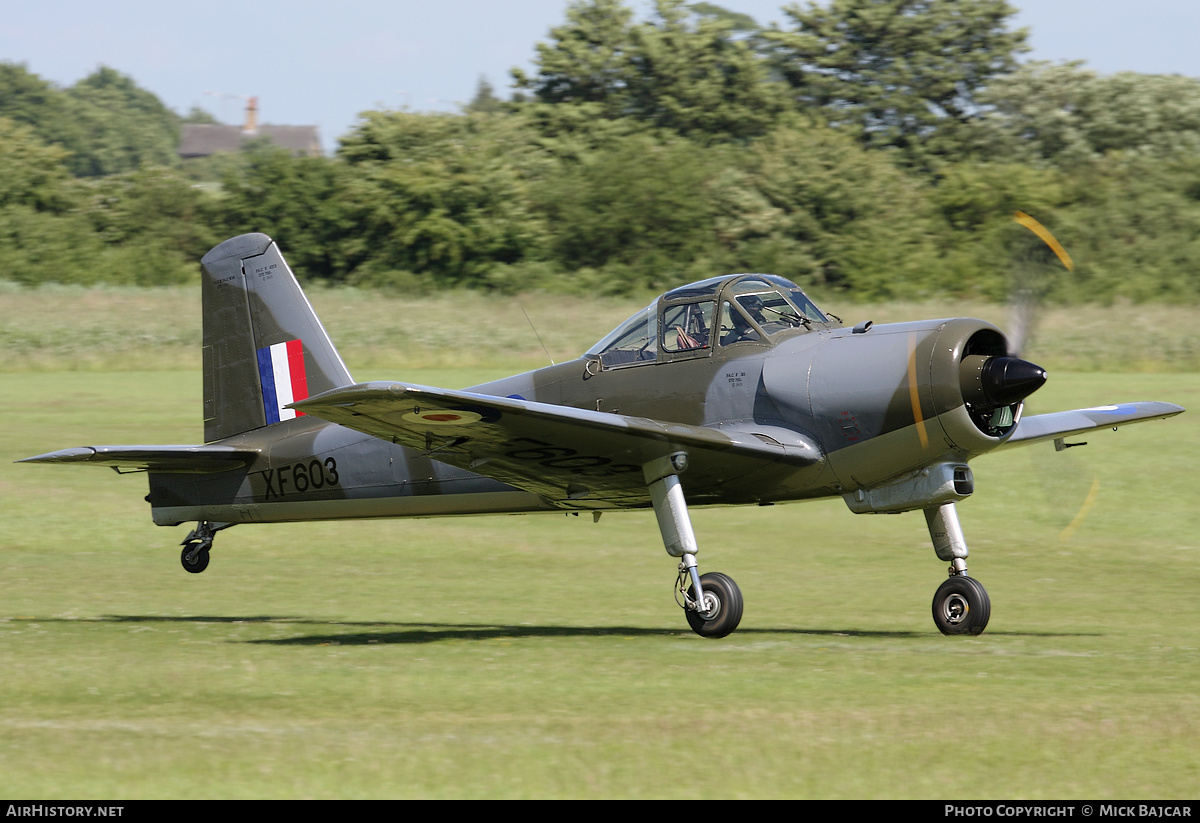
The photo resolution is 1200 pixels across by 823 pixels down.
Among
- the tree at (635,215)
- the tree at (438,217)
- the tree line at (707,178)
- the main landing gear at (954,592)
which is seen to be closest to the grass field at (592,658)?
the main landing gear at (954,592)

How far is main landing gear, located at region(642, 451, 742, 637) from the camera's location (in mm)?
9883

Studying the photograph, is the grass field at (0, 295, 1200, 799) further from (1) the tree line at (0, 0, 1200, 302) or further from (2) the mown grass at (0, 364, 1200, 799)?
(1) the tree line at (0, 0, 1200, 302)

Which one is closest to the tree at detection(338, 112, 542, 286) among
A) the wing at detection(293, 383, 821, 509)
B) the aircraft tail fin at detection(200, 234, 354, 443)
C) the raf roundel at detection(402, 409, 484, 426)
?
the aircraft tail fin at detection(200, 234, 354, 443)

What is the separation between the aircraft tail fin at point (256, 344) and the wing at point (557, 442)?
3.32m

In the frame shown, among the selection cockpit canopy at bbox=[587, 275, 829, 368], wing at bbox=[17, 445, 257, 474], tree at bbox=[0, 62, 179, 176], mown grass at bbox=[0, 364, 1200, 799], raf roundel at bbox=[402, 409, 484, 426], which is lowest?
mown grass at bbox=[0, 364, 1200, 799]

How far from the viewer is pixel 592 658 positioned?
908cm

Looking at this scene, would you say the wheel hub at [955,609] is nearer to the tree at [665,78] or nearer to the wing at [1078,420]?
the wing at [1078,420]

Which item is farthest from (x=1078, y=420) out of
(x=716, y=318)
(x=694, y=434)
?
(x=694, y=434)

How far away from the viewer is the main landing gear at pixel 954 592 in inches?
417

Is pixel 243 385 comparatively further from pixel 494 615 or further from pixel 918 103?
pixel 918 103

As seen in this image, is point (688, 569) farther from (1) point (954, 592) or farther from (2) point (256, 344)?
(2) point (256, 344)

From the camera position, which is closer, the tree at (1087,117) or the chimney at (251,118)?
the tree at (1087,117)

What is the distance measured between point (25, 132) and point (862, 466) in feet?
224

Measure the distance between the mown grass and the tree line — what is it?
2692 centimetres
